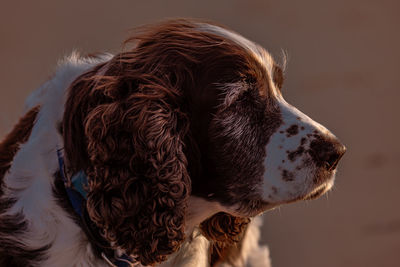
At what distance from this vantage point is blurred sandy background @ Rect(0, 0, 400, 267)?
5965 millimetres

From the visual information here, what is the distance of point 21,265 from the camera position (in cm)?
284

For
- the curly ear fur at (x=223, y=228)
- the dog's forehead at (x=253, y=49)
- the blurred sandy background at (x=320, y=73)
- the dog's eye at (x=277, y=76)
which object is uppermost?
the dog's forehead at (x=253, y=49)

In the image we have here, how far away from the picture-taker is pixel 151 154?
2.77m

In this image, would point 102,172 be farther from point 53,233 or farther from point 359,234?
point 359,234

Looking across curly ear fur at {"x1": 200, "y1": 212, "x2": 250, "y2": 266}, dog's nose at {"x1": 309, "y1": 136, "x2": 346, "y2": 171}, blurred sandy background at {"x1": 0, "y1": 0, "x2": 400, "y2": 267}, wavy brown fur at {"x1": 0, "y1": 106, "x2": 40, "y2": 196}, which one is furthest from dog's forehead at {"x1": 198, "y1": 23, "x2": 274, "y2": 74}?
blurred sandy background at {"x1": 0, "y1": 0, "x2": 400, "y2": 267}

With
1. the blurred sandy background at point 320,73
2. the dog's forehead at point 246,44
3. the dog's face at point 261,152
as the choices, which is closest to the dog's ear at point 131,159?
the dog's face at point 261,152

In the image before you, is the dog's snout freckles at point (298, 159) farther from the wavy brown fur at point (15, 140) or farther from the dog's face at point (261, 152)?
the wavy brown fur at point (15, 140)

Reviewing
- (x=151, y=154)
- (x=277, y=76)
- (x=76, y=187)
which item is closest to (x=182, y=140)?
(x=151, y=154)

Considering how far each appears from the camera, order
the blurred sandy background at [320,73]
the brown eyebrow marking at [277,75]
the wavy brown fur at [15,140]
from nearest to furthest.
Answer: the wavy brown fur at [15,140]
the brown eyebrow marking at [277,75]
the blurred sandy background at [320,73]

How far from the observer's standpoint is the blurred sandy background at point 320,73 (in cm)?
596

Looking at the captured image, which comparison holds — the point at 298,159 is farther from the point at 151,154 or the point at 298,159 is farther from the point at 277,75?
the point at 151,154

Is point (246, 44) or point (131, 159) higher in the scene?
point (246, 44)

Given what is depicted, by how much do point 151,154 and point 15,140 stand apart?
2.35 ft

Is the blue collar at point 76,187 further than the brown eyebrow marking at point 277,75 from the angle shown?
No
